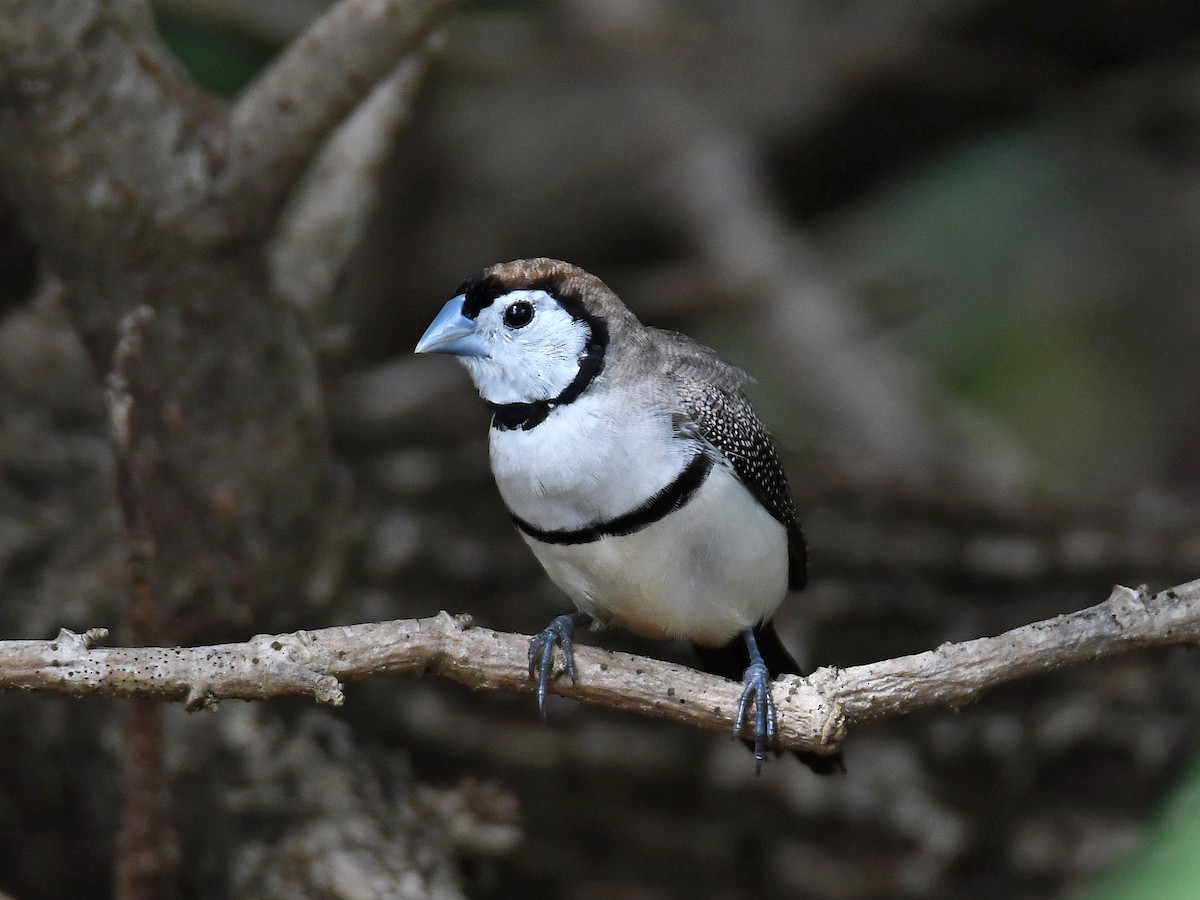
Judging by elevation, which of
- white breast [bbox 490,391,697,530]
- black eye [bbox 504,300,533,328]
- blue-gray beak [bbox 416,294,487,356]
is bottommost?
white breast [bbox 490,391,697,530]

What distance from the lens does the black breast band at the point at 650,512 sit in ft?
7.97

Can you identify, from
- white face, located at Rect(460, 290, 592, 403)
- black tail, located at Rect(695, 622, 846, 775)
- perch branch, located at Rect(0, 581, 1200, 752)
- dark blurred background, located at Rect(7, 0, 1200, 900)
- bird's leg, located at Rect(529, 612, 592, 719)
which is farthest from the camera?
dark blurred background, located at Rect(7, 0, 1200, 900)

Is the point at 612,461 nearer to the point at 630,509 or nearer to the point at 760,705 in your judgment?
the point at 630,509

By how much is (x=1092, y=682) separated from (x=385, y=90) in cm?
252

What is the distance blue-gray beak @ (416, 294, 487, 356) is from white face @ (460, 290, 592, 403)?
0.5 inches

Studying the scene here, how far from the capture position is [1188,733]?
142 inches

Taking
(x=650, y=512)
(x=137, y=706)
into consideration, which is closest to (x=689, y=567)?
(x=650, y=512)

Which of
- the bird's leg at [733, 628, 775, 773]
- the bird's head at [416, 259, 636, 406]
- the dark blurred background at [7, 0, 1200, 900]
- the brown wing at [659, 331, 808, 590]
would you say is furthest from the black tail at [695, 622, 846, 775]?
the bird's head at [416, 259, 636, 406]

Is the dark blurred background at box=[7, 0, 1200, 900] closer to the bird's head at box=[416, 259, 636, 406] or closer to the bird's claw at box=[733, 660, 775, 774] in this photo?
the bird's head at box=[416, 259, 636, 406]

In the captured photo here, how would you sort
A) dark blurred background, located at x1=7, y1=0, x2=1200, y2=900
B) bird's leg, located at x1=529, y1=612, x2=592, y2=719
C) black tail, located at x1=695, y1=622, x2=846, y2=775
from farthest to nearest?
dark blurred background, located at x1=7, y1=0, x2=1200, y2=900
black tail, located at x1=695, y1=622, x2=846, y2=775
bird's leg, located at x1=529, y1=612, x2=592, y2=719

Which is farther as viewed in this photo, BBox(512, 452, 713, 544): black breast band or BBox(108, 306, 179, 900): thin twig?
BBox(108, 306, 179, 900): thin twig

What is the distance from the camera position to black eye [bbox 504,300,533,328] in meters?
2.52

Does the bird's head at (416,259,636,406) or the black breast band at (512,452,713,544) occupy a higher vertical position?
the bird's head at (416,259,636,406)

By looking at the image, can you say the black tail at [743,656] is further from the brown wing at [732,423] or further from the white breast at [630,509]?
the white breast at [630,509]
